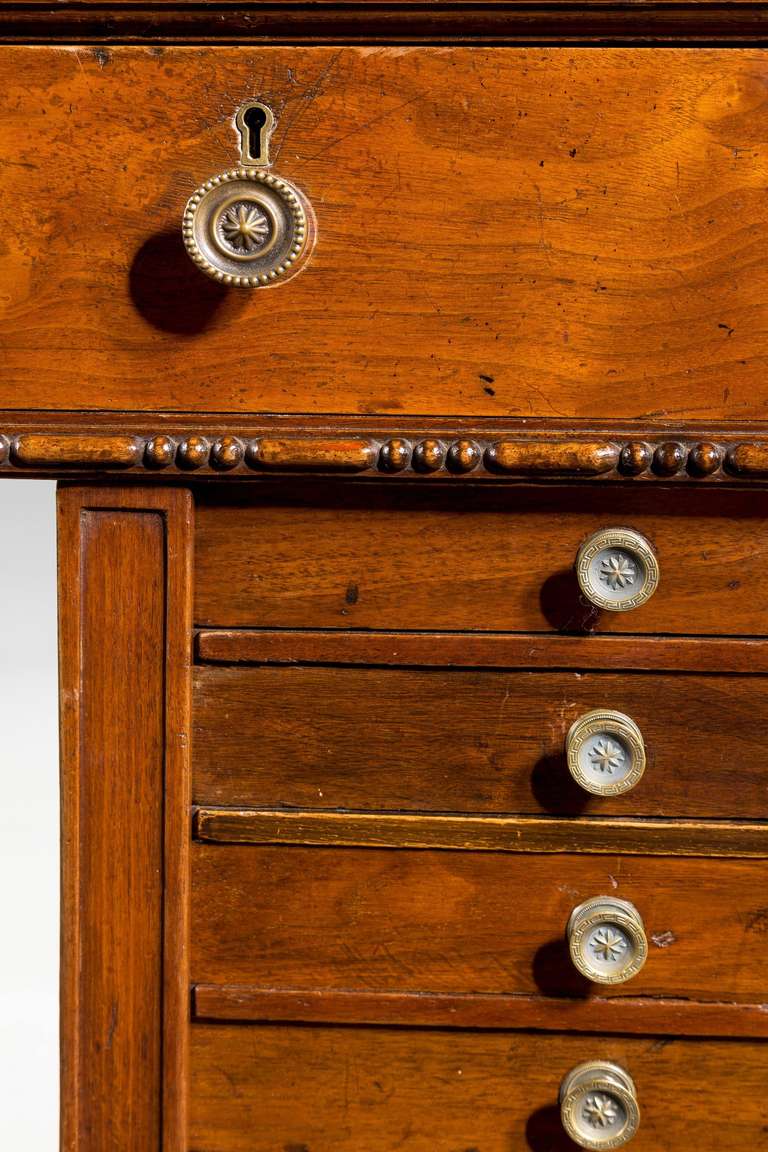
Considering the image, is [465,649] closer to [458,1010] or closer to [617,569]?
[617,569]

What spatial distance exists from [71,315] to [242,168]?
0.14 meters

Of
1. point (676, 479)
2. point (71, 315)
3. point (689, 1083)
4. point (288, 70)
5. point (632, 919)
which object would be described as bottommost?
point (689, 1083)

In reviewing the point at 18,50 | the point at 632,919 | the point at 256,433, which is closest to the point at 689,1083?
the point at 632,919

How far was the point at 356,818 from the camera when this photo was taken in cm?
76

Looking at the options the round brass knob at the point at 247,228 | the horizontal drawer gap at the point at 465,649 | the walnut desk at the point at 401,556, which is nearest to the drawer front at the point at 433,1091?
the walnut desk at the point at 401,556

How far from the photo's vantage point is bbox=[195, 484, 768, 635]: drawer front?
2.43ft

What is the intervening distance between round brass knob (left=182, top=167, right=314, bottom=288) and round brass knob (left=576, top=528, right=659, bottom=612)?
0.26 meters

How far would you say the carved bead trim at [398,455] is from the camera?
691 mm

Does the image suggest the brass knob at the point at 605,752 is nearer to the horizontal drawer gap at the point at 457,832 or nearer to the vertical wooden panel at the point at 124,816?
the horizontal drawer gap at the point at 457,832

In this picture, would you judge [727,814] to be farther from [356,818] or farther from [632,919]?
[356,818]

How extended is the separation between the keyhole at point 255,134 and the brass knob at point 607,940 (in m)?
0.52

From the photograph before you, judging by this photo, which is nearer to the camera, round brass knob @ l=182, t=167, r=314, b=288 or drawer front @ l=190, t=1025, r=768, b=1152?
round brass knob @ l=182, t=167, r=314, b=288

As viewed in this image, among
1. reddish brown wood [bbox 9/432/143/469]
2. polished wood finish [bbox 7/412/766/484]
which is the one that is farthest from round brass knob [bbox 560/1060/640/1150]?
reddish brown wood [bbox 9/432/143/469]

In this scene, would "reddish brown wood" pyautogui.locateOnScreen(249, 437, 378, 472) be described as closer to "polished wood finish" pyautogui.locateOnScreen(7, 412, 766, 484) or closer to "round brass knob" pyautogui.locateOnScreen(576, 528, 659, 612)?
"polished wood finish" pyautogui.locateOnScreen(7, 412, 766, 484)
